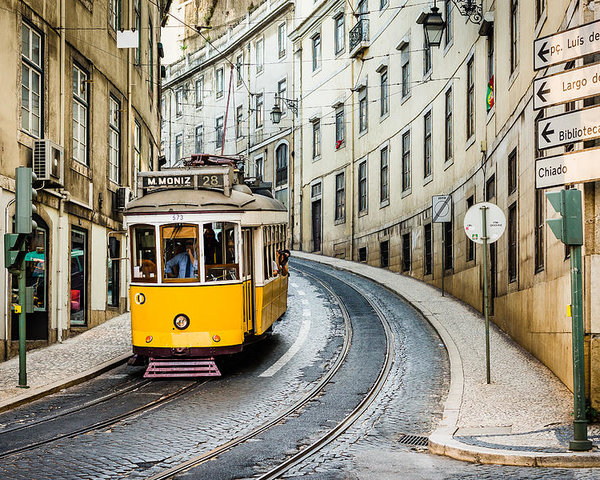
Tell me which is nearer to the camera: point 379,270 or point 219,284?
point 219,284

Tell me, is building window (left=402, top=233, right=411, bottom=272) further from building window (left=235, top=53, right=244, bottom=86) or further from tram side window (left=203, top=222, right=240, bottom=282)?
building window (left=235, top=53, right=244, bottom=86)

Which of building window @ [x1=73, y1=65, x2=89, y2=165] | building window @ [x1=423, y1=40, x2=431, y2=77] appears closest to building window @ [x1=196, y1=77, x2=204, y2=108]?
building window @ [x1=423, y1=40, x2=431, y2=77]

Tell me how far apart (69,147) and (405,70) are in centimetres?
1562

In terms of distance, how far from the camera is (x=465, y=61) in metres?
23.7

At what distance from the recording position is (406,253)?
31.1 meters

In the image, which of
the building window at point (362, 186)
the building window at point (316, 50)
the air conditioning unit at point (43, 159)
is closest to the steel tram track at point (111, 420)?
the air conditioning unit at point (43, 159)

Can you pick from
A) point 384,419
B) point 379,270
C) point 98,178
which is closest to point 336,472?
point 384,419

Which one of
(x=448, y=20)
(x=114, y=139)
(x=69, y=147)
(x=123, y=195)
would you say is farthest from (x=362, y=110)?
(x=69, y=147)

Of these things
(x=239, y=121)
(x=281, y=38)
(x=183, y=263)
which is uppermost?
(x=281, y=38)

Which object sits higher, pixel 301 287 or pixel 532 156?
pixel 532 156

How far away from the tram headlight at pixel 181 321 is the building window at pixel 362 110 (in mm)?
23469

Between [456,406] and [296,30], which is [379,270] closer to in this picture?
[296,30]

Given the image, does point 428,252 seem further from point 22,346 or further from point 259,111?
point 259,111

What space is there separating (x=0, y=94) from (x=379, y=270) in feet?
60.0
